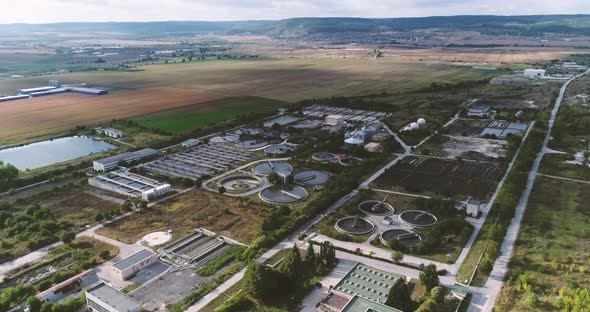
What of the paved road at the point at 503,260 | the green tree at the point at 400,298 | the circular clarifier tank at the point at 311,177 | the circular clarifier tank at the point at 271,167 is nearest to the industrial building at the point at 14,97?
the circular clarifier tank at the point at 271,167

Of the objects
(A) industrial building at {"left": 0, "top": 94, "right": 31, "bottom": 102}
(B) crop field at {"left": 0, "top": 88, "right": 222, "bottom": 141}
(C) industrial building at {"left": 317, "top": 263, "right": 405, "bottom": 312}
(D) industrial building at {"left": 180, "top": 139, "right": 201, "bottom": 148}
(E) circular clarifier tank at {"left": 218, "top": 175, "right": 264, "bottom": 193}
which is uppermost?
(A) industrial building at {"left": 0, "top": 94, "right": 31, "bottom": 102}

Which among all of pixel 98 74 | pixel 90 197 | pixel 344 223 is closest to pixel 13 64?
pixel 98 74

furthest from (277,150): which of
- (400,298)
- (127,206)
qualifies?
(400,298)

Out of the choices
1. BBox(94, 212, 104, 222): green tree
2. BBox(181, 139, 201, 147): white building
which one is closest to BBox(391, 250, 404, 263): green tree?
BBox(94, 212, 104, 222): green tree

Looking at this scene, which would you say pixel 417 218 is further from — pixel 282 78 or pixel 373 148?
pixel 282 78

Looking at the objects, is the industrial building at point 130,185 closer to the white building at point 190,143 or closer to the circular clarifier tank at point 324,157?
the white building at point 190,143

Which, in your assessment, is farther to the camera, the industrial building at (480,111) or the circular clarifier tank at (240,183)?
the industrial building at (480,111)

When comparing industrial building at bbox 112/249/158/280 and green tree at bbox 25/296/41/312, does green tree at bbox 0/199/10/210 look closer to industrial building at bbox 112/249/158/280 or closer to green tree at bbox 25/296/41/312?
industrial building at bbox 112/249/158/280
